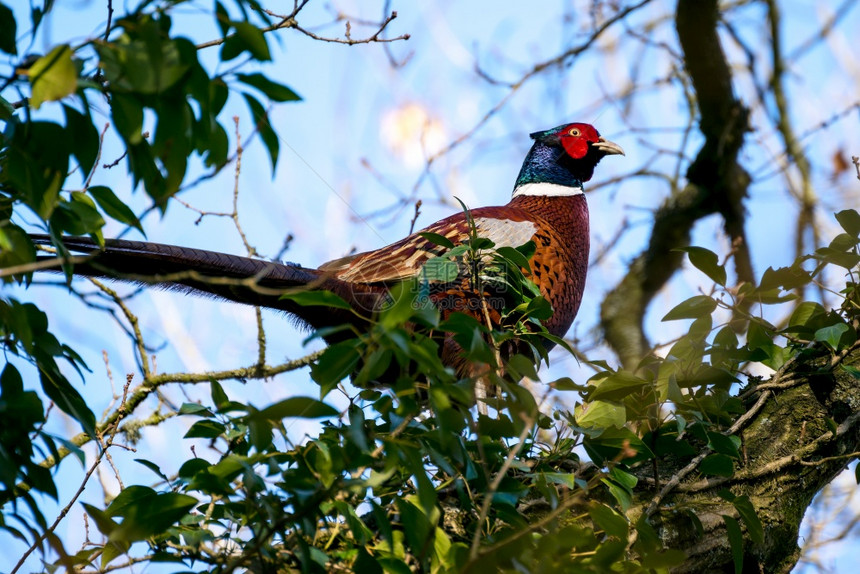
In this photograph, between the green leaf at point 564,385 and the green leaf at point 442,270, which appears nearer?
the green leaf at point 442,270

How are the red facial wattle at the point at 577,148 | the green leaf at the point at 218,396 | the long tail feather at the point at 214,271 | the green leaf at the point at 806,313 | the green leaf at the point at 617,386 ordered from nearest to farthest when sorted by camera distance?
1. the green leaf at the point at 218,396
2. the green leaf at the point at 617,386
3. the long tail feather at the point at 214,271
4. the green leaf at the point at 806,313
5. the red facial wattle at the point at 577,148

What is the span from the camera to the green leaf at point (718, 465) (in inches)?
94.1

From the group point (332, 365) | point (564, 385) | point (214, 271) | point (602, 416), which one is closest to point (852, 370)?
point (602, 416)

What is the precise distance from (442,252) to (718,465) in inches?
62.1

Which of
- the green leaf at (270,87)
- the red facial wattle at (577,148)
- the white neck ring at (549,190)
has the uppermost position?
the red facial wattle at (577,148)

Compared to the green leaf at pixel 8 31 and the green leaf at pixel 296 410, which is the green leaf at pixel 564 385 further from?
the green leaf at pixel 8 31

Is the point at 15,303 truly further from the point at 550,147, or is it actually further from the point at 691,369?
the point at 550,147

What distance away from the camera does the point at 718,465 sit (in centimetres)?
240

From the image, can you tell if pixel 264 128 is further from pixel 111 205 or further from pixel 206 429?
pixel 206 429

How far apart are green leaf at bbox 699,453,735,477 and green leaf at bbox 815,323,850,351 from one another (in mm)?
538

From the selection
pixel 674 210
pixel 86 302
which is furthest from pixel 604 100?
pixel 86 302

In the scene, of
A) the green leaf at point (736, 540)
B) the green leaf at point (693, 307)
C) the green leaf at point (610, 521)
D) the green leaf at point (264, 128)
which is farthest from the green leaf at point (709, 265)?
the green leaf at point (264, 128)

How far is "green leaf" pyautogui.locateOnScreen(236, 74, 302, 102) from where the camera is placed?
4.99ft

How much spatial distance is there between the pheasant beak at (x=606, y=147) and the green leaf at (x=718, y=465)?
104 inches
